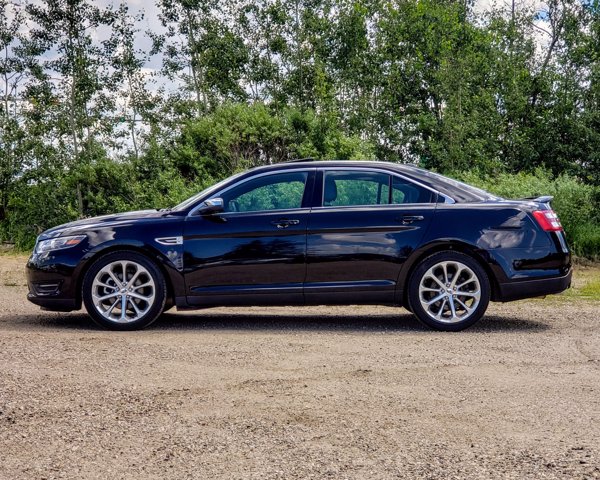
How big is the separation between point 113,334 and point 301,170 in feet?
8.09

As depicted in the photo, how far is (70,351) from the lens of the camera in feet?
25.6

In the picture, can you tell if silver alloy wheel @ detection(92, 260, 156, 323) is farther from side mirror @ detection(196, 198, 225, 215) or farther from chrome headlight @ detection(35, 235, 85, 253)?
side mirror @ detection(196, 198, 225, 215)

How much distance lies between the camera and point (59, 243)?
934cm

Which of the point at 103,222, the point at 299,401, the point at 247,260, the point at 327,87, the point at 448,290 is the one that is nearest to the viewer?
the point at 299,401

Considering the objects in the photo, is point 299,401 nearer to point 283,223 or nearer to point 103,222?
point 283,223

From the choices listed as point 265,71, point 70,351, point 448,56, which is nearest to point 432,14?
point 448,56

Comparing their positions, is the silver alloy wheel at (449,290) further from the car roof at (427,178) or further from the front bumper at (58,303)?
the front bumper at (58,303)

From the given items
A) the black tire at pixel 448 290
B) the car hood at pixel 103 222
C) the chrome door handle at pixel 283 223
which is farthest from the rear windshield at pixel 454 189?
the car hood at pixel 103 222

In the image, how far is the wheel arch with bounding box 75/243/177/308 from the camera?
9.12 m

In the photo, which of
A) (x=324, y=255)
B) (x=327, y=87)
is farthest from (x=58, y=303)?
(x=327, y=87)

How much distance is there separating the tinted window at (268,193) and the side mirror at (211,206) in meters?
0.18

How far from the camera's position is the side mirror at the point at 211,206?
9156 millimetres

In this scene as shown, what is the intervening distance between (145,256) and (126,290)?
379mm

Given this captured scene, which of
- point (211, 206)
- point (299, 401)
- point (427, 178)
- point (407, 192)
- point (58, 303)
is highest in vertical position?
Answer: point (427, 178)
